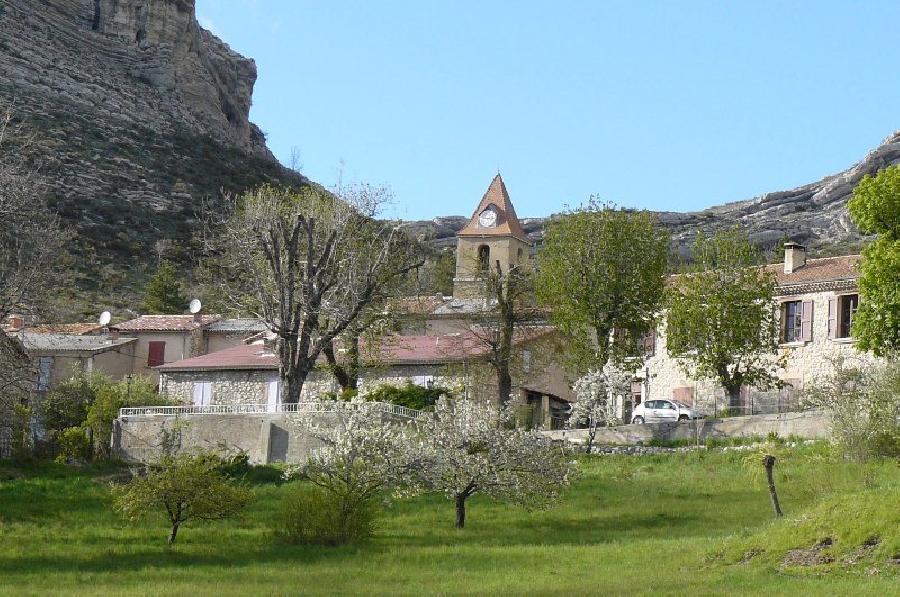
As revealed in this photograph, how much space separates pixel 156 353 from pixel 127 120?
68.6 m

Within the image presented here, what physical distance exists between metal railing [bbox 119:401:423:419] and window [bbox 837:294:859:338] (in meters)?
17.1

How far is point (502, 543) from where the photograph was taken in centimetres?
3444

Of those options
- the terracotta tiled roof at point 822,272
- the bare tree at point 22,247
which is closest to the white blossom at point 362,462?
the bare tree at point 22,247

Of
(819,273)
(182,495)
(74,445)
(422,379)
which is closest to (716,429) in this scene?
(819,273)

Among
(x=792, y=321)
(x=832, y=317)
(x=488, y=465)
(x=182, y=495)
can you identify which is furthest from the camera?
(x=792, y=321)

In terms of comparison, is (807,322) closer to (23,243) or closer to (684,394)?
(684,394)

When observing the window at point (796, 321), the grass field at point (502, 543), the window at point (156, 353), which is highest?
the window at point (796, 321)

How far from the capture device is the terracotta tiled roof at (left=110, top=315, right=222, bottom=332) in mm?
75500

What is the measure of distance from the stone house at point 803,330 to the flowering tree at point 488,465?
16119 millimetres

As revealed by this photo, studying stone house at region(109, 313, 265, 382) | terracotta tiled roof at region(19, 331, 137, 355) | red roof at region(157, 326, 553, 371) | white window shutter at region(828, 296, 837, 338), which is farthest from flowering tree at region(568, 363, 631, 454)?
terracotta tiled roof at region(19, 331, 137, 355)

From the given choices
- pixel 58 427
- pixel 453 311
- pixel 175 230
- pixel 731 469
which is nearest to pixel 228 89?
pixel 175 230

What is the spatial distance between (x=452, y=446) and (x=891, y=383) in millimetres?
12950

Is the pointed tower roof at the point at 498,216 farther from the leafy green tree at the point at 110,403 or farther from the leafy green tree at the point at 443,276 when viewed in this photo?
the leafy green tree at the point at 110,403

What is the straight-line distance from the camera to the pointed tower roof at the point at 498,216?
8612cm
